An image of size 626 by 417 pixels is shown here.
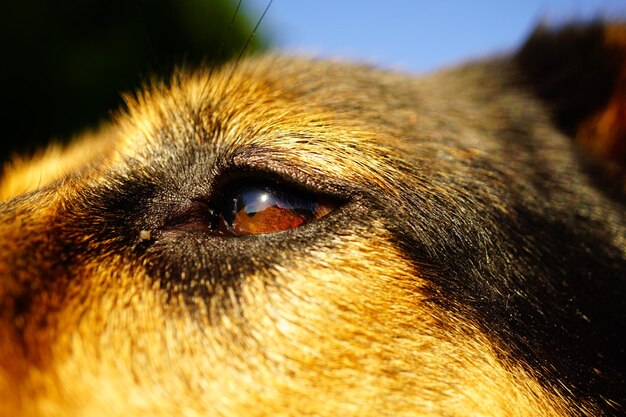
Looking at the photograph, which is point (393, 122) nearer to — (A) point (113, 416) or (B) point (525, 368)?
(B) point (525, 368)

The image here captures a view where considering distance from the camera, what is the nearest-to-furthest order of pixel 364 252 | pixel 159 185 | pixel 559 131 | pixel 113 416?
pixel 113 416
pixel 364 252
pixel 159 185
pixel 559 131

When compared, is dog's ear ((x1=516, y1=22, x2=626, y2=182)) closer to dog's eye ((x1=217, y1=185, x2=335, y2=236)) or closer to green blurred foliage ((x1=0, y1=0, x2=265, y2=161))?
dog's eye ((x1=217, y1=185, x2=335, y2=236))

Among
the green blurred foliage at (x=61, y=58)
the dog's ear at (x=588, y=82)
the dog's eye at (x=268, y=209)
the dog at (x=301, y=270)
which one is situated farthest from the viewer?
the green blurred foliage at (x=61, y=58)

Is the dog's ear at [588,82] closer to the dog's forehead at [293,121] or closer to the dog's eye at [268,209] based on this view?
the dog's forehead at [293,121]

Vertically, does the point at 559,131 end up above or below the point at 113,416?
above

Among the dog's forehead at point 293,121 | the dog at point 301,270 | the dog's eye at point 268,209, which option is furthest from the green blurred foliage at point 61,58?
the dog's eye at point 268,209

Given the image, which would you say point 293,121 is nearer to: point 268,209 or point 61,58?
point 268,209

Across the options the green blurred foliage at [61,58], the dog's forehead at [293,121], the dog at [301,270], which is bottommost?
the dog at [301,270]

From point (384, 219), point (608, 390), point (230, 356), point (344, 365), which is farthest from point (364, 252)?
point (608, 390)

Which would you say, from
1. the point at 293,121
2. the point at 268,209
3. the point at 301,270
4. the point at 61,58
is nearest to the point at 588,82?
the point at 293,121
